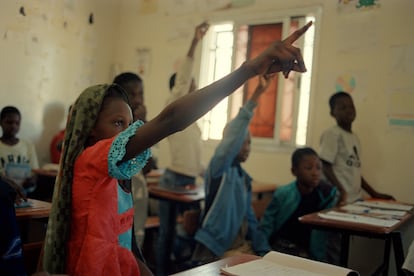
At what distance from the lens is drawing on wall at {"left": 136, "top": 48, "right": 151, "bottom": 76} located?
17.0ft

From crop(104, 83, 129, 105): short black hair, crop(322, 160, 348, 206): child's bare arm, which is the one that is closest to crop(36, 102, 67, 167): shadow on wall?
crop(322, 160, 348, 206): child's bare arm

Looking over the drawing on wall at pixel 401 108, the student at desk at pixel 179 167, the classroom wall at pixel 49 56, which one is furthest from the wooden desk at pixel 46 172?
the drawing on wall at pixel 401 108

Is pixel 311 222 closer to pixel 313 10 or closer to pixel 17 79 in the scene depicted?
pixel 313 10

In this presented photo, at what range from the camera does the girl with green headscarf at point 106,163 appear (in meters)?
0.97

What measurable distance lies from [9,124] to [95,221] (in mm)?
3296

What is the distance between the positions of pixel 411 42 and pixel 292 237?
72.2 inches

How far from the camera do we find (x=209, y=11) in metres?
4.72

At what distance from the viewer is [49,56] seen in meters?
4.73

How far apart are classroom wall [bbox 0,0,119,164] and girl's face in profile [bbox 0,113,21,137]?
1.23 ft

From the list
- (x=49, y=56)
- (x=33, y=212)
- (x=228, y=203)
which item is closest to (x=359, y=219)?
(x=228, y=203)

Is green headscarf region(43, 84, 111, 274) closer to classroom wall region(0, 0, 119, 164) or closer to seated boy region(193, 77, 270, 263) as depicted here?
seated boy region(193, 77, 270, 263)

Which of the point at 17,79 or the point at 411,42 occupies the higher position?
the point at 411,42

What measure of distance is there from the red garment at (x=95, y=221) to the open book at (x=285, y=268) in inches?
11.2

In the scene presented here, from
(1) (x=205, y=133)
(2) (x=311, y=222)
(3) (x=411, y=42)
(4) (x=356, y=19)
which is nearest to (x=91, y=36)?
(1) (x=205, y=133)
